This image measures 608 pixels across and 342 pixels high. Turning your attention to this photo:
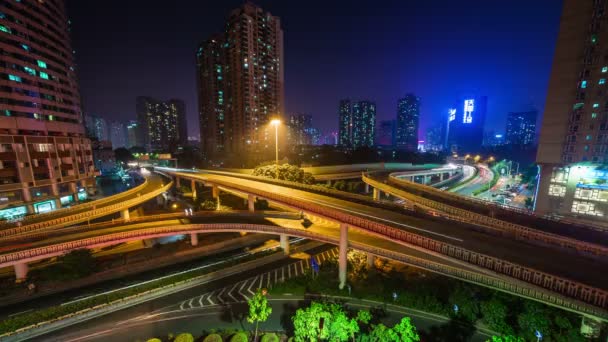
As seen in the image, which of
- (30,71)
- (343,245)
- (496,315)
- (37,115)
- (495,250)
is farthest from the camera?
(37,115)

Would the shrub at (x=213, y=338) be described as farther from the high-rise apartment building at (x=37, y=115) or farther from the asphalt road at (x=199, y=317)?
the high-rise apartment building at (x=37, y=115)

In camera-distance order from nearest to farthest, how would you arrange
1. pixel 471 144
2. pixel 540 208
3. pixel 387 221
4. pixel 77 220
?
pixel 387 221 < pixel 77 220 < pixel 540 208 < pixel 471 144

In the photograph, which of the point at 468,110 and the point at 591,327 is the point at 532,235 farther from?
the point at 468,110

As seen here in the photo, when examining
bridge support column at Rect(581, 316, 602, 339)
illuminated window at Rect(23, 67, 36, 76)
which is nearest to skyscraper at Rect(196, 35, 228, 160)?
illuminated window at Rect(23, 67, 36, 76)

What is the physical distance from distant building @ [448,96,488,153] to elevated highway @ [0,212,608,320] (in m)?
170

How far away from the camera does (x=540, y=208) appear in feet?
143

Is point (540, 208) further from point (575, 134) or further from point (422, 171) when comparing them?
point (422, 171)

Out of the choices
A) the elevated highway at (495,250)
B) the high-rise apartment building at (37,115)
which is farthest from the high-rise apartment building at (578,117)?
the high-rise apartment building at (37,115)

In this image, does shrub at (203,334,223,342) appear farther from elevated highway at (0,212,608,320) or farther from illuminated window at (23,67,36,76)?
illuminated window at (23,67,36,76)

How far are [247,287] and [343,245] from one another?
432 inches

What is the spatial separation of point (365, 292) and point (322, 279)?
4415 millimetres

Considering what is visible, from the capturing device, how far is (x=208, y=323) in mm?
19547

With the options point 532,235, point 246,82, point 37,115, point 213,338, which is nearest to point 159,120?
point 246,82

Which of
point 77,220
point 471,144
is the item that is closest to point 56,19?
point 77,220
